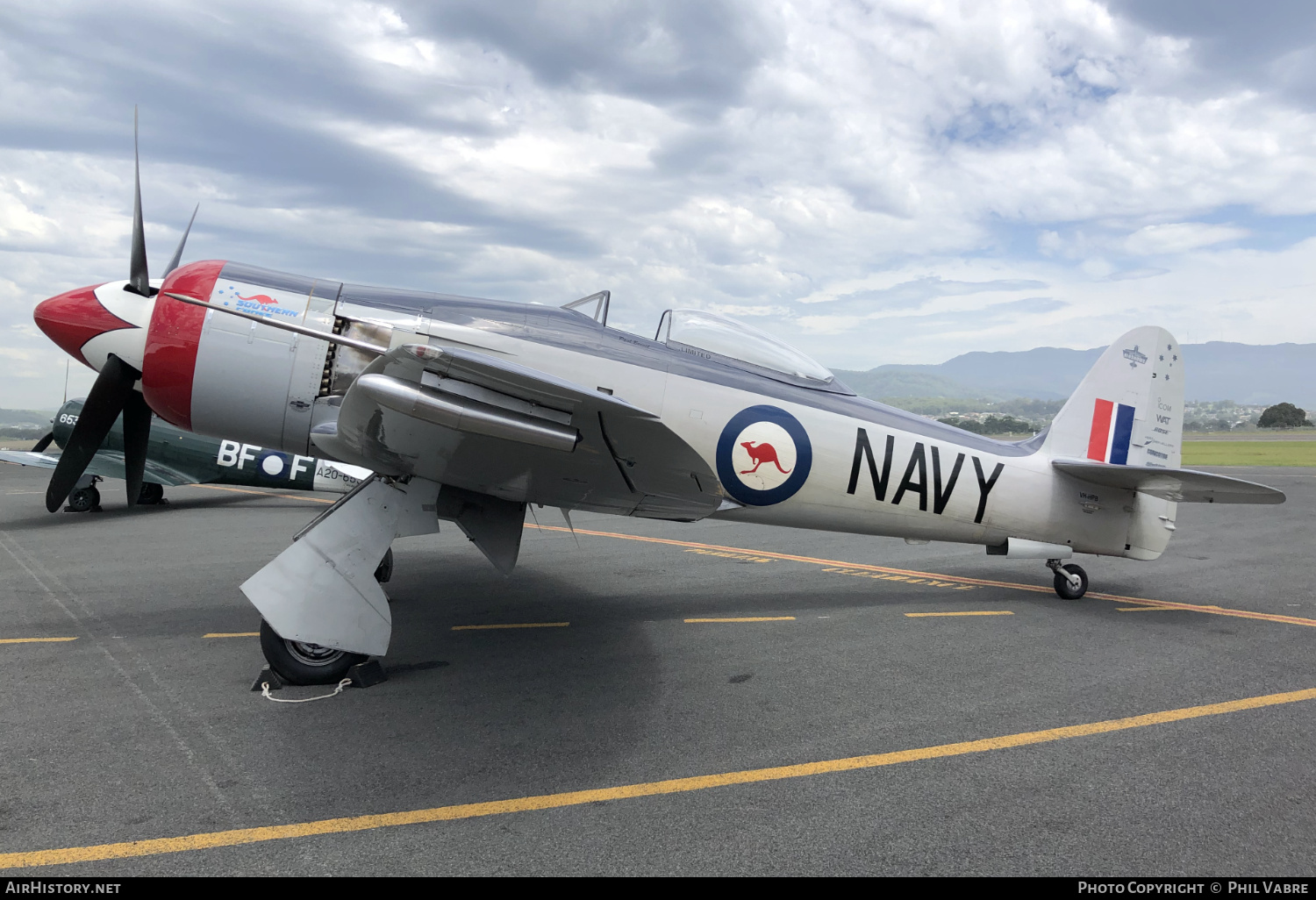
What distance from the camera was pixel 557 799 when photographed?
122 inches

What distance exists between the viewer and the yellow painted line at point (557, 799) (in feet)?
8.72

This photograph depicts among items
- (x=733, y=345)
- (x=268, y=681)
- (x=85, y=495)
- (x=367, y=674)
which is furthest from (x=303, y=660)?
(x=85, y=495)

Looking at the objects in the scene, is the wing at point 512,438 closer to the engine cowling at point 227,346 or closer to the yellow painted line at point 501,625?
the engine cowling at point 227,346

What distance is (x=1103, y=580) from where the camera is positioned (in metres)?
8.07

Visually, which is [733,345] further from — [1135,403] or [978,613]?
[1135,403]

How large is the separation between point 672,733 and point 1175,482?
5098mm

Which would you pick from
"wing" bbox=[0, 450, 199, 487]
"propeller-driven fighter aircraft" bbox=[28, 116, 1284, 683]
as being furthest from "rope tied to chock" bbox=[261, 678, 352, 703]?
"wing" bbox=[0, 450, 199, 487]

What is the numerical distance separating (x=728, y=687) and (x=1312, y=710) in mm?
3447

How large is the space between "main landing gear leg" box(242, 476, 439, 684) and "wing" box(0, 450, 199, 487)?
946 cm

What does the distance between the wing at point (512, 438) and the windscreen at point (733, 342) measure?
51.1 inches

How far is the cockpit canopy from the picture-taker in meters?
5.36

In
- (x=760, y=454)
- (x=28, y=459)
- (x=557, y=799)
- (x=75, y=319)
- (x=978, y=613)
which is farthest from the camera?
(x=28, y=459)

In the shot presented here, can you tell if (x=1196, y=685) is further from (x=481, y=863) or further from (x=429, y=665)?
(x=429, y=665)

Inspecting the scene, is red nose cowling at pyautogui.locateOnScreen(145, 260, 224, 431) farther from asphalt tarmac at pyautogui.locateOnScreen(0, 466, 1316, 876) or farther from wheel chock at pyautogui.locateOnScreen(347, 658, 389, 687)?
wheel chock at pyautogui.locateOnScreen(347, 658, 389, 687)
